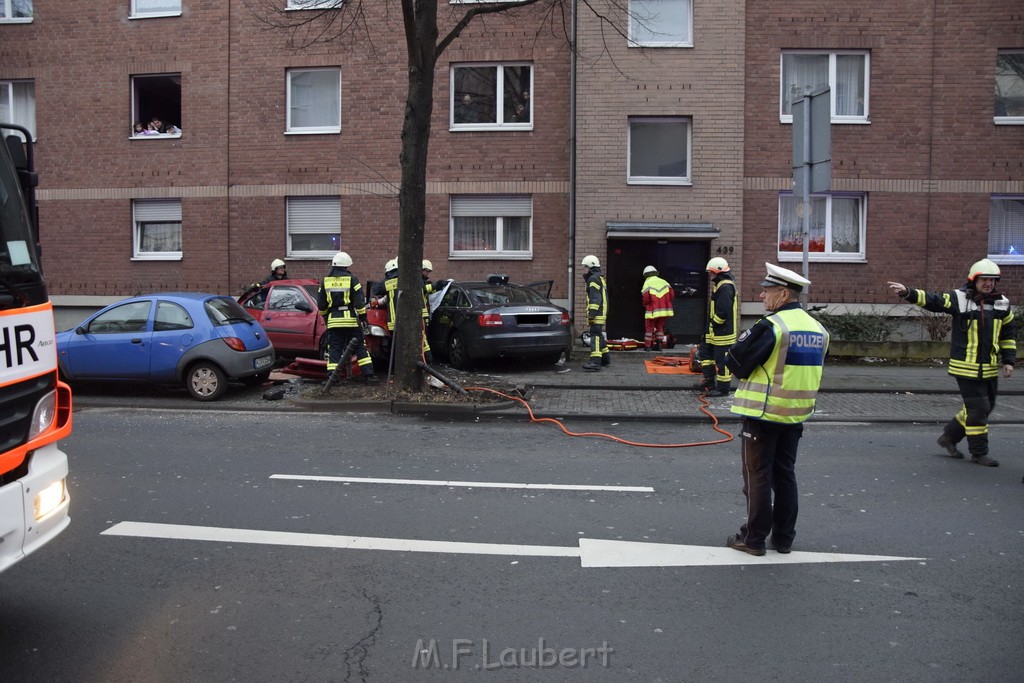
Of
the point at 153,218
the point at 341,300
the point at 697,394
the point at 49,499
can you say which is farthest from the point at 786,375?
the point at 153,218

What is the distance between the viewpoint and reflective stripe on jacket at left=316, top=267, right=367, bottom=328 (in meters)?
11.7

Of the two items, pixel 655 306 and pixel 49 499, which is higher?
pixel 655 306

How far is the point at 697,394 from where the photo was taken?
1192cm

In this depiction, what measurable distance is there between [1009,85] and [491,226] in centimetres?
1058

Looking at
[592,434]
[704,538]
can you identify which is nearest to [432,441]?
[592,434]

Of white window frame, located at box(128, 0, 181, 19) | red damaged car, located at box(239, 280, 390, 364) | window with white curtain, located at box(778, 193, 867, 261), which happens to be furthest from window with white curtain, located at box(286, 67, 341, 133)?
window with white curtain, located at box(778, 193, 867, 261)

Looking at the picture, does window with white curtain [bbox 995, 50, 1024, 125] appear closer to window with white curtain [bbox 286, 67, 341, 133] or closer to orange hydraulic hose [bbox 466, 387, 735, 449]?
orange hydraulic hose [bbox 466, 387, 735, 449]

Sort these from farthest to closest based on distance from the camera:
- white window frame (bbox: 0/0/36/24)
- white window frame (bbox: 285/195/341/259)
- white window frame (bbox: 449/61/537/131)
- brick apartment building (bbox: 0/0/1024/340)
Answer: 1. white window frame (bbox: 0/0/36/24)
2. white window frame (bbox: 285/195/341/259)
3. white window frame (bbox: 449/61/537/131)
4. brick apartment building (bbox: 0/0/1024/340)

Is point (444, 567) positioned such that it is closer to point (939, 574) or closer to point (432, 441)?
point (939, 574)

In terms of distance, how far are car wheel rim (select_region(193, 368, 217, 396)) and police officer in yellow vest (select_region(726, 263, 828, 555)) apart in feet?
26.9

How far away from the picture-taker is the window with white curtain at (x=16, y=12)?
1950cm

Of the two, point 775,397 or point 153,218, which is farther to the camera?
point 153,218

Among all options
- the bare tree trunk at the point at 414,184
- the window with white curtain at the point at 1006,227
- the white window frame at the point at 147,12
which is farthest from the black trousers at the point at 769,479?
the white window frame at the point at 147,12

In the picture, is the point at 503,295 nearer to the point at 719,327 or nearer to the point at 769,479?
the point at 719,327
